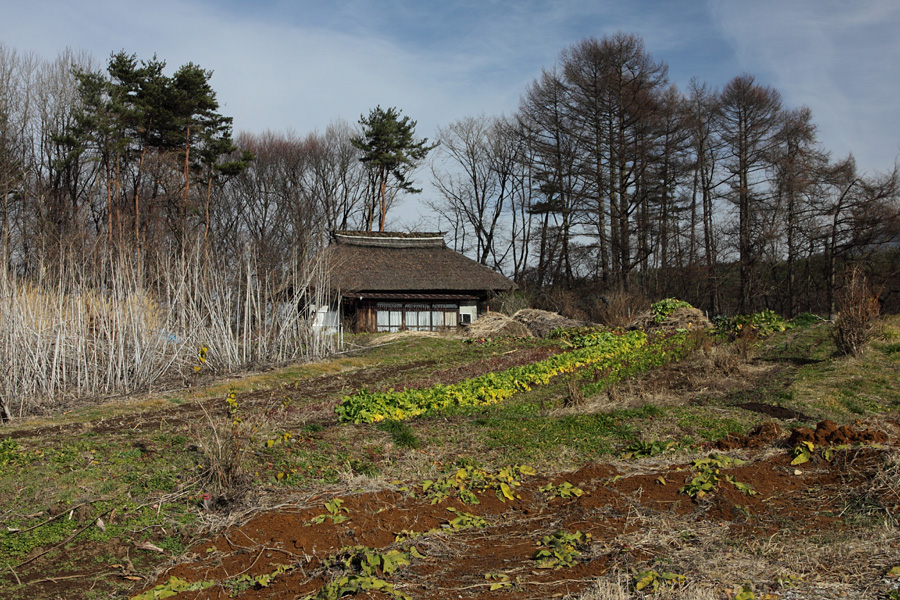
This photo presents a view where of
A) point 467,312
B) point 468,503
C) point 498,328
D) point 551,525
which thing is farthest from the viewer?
point 467,312

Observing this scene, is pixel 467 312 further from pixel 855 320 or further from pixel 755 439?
pixel 755 439

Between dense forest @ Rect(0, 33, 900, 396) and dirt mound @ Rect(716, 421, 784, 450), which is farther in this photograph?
dense forest @ Rect(0, 33, 900, 396)

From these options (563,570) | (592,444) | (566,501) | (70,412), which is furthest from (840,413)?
(70,412)

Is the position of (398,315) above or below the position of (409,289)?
below

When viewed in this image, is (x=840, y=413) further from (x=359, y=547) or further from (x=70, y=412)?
(x=70, y=412)

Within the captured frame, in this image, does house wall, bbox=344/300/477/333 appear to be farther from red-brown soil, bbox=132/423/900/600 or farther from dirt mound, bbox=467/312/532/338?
red-brown soil, bbox=132/423/900/600

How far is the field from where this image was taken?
4.34 meters

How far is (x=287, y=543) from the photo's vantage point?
5.02 metres

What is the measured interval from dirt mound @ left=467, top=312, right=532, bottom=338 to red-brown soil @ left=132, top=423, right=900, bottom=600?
1640 centimetres

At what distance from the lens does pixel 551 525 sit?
213 inches

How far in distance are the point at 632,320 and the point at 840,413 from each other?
13.8m

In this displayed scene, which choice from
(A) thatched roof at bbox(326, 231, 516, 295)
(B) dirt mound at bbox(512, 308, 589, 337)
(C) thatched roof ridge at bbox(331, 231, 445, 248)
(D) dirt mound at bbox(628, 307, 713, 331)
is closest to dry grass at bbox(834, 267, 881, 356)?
(D) dirt mound at bbox(628, 307, 713, 331)

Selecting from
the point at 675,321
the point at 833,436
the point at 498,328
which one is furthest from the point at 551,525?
the point at 498,328

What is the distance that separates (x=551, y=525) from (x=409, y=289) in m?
24.3
